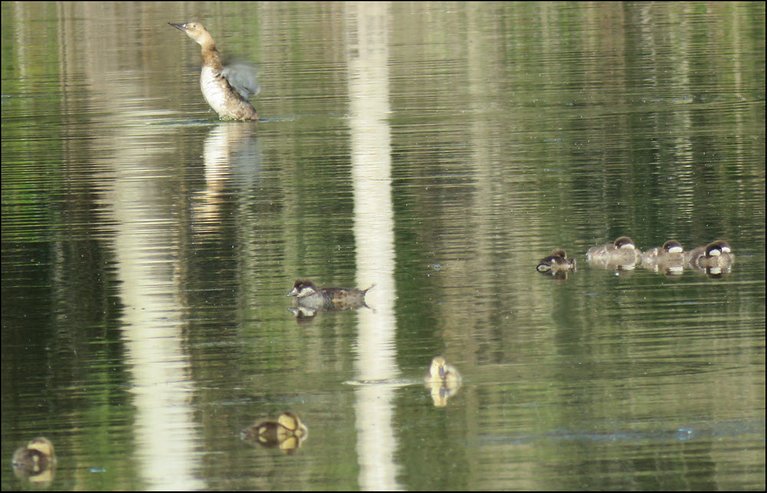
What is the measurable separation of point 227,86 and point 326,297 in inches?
539

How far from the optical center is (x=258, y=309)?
1430cm

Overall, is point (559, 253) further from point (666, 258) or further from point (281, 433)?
point (281, 433)

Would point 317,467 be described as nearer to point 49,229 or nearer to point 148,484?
point 148,484

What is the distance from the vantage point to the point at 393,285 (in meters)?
15.0

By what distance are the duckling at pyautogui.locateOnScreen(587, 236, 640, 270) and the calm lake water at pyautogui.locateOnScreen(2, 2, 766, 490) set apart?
0.13 metres

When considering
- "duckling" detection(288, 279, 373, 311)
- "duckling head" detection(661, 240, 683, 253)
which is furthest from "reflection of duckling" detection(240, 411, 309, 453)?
"duckling head" detection(661, 240, 683, 253)

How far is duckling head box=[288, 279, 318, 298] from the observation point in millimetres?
14203

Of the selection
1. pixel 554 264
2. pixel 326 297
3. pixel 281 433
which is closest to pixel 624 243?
pixel 554 264

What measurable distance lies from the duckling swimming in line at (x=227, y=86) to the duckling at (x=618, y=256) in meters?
12.6

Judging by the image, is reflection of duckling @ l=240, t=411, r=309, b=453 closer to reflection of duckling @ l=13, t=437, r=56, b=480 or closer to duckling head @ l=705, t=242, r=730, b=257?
reflection of duckling @ l=13, t=437, r=56, b=480

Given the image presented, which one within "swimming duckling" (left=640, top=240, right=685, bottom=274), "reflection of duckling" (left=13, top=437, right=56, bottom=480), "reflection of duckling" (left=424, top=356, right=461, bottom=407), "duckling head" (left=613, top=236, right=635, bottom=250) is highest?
"duckling head" (left=613, top=236, right=635, bottom=250)

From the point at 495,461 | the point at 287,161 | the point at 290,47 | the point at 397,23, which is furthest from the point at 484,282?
the point at 397,23

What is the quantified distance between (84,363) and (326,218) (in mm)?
5832

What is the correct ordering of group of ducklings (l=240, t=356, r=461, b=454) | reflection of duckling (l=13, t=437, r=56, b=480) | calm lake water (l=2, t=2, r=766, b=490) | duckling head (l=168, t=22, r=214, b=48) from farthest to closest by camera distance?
duckling head (l=168, t=22, r=214, b=48) → group of ducklings (l=240, t=356, r=461, b=454) → calm lake water (l=2, t=2, r=766, b=490) → reflection of duckling (l=13, t=437, r=56, b=480)
